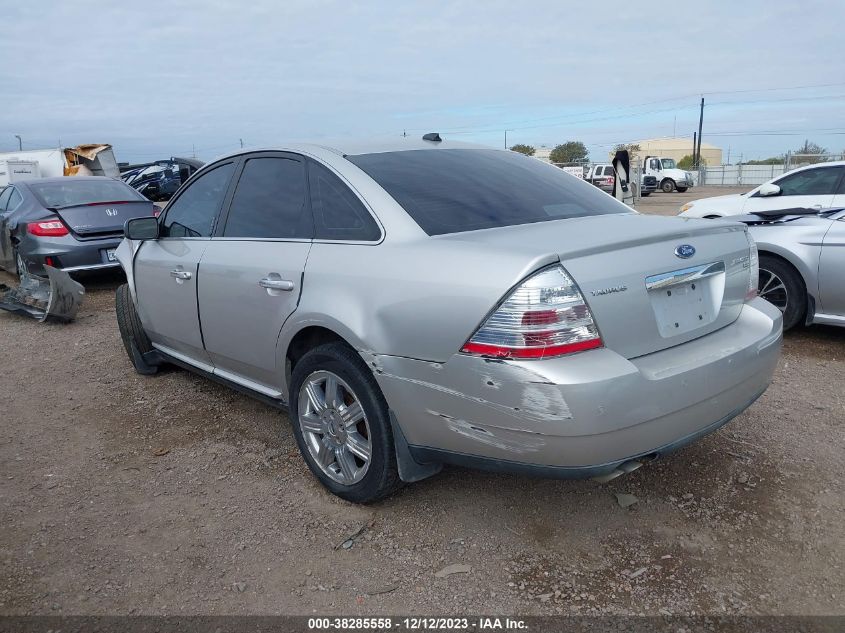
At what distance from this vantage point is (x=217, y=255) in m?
3.73

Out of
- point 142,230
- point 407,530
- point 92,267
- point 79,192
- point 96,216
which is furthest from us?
point 79,192

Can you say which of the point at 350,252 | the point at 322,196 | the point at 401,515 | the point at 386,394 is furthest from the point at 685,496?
the point at 322,196

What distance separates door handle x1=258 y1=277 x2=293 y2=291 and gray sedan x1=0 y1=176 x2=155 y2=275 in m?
5.66

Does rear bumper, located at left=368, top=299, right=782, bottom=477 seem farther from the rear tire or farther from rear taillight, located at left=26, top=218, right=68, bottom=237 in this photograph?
rear taillight, located at left=26, top=218, right=68, bottom=237

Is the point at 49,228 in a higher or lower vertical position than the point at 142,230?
lower

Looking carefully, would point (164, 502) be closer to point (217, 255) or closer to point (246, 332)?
point (246, 332)

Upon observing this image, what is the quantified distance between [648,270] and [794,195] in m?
6.43

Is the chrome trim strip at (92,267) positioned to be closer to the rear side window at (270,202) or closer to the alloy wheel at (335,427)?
the rear side window at (270,202)

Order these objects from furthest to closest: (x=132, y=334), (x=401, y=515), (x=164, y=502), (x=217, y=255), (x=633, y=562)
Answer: (x=132, y=334)
(x=217, y=255)
(x=164, y=502)
(x=401, y=515)
(x=633, y=562)

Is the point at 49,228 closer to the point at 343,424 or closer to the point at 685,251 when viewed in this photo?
the point at 343,424

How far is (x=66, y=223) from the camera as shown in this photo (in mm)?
8047

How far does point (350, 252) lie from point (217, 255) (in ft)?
3.71

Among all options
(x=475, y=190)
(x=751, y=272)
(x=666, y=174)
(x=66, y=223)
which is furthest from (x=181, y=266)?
(x=666, y=174)

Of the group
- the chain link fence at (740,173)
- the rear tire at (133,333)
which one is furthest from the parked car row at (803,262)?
the chain link fence at (740,173)
